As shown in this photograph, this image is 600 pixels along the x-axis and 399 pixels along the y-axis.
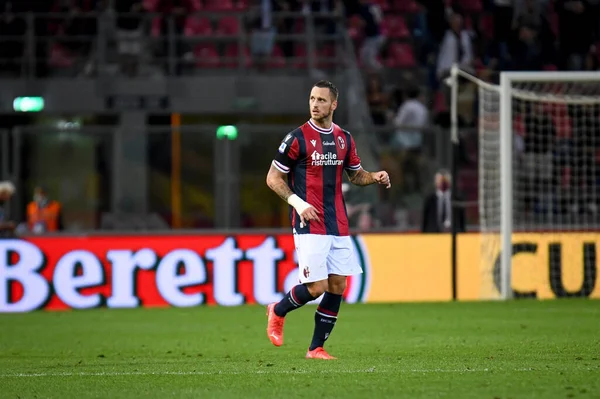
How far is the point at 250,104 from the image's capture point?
2139 centimetres

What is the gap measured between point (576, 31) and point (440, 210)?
7.39 m

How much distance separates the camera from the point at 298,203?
28.2ft

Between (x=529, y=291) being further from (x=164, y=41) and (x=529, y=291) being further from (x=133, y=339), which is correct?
(x=164, y=41)

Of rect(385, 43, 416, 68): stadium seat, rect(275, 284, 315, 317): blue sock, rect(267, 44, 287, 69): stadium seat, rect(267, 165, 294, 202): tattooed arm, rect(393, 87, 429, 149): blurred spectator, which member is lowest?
rect(275, 284, 315, 317): blue sock

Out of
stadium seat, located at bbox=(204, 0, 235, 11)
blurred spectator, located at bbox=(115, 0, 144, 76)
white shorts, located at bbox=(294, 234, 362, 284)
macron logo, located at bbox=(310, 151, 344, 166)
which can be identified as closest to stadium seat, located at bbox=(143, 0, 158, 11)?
blurred spectator, located at bbox=(115, 0, 144, 76)

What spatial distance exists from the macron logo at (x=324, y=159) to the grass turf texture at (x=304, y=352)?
1433mm

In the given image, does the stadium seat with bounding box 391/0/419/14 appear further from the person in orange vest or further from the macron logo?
the macron logo

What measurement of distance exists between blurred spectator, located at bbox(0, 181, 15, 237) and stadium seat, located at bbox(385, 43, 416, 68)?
838 cm

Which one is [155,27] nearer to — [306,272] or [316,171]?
[316,171]

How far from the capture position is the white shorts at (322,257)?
28.8 feet

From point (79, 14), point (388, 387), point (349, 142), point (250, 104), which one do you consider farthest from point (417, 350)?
point (79, 14)

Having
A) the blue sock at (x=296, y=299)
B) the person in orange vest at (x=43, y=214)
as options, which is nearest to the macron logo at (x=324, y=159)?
the blue sock at (x=296, y=299)

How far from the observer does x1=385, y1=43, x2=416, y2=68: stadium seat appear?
75.0 ft

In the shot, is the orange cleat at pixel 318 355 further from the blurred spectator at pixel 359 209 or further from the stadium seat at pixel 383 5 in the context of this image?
the stadium seat at pixel 383 5
